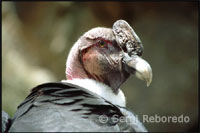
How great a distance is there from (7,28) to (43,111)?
5.55 metres

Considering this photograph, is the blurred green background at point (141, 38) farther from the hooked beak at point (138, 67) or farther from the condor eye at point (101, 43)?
the hooked beak at point (138, 67)

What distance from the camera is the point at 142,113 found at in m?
6.72

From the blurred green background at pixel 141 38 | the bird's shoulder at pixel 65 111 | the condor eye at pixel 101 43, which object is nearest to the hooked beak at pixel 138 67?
the condor eye at pixel 101 43

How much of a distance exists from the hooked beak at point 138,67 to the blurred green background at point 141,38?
4.39m

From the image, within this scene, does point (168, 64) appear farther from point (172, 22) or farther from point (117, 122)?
point (117, 122)

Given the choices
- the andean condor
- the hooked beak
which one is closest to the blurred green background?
the andean condor

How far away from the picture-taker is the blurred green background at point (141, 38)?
22.2 ft

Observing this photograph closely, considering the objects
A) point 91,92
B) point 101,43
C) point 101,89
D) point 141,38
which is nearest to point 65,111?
point 91,92

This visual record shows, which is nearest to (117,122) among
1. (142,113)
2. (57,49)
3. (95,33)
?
(95,33)

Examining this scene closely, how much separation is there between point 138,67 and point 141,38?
4.77 m

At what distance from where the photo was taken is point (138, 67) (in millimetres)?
2232

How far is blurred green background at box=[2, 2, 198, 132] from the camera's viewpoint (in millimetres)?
6781

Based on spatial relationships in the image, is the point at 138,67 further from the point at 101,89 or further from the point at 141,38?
the point at 141,38

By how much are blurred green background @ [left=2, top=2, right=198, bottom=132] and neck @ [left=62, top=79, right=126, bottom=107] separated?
4.24 meters
